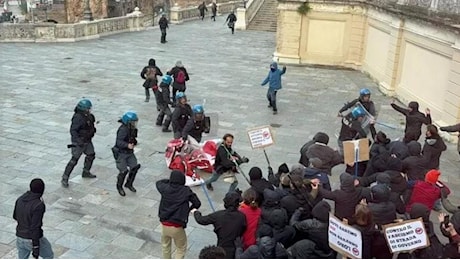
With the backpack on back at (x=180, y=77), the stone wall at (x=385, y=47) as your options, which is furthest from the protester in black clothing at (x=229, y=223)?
the stone wall at (x=385, y=47)

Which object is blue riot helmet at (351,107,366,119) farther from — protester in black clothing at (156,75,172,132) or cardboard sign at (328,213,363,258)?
cardboard sign at (328,213,363,258)

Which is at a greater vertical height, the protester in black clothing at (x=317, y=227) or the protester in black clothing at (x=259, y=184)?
the protester in black clothing at (x=259, y=184)

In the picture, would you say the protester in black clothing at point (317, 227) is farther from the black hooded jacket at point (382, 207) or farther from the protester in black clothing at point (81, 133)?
the protester in black clothing at point (81, 133)

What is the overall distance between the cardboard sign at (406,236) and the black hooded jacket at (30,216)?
4.08m

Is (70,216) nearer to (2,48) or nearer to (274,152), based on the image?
(274,152)

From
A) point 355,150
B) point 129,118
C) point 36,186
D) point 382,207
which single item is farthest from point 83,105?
point 382,207

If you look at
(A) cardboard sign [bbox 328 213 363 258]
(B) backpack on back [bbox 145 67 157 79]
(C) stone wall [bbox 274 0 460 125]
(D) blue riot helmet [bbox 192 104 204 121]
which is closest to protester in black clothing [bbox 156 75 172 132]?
(B) backpack on back [bbox 145 67 157 79]

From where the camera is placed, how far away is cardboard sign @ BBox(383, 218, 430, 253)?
5402mm

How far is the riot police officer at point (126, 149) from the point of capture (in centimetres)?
880

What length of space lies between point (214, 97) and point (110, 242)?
9357 mm

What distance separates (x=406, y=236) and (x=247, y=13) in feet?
101

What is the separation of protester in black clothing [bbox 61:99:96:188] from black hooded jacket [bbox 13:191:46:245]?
3064mm

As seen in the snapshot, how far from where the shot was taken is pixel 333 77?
20484mm

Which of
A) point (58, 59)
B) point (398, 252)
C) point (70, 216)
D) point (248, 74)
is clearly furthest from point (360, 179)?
point (58, 59)
